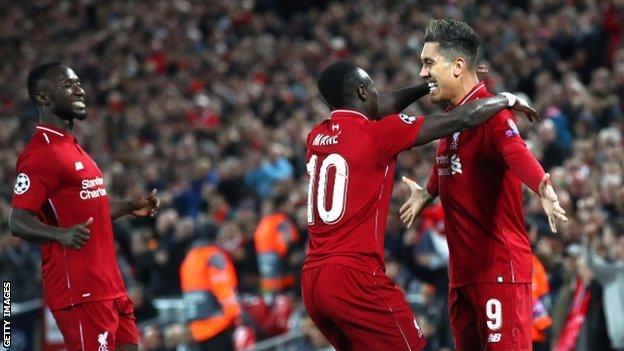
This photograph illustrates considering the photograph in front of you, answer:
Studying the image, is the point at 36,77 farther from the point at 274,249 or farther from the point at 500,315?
the point at 274,249

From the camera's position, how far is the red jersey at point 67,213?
23.1ft

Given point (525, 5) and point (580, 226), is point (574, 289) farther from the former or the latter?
point (525, 5)

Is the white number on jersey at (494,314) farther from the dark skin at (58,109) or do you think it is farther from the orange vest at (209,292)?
the orange vest at (209,292)

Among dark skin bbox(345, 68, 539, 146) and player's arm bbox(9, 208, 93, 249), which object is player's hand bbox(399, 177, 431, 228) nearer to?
dark skin bbox(345, 68, 539, 146)

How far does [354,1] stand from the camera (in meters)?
21.4

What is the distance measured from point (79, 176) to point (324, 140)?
1584 mm

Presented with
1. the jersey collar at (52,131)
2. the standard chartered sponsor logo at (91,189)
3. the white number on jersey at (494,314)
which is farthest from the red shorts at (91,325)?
the white number on jersey at (494,314)

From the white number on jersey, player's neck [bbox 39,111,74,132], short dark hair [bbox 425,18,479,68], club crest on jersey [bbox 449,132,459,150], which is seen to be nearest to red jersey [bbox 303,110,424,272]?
club crest on jersey [bbox 449,132,459,150]

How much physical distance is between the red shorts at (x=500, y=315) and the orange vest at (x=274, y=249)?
712 cm

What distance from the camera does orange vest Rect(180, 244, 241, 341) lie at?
12289 mm

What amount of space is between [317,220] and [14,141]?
1361cm

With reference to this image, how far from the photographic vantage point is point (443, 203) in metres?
6.82

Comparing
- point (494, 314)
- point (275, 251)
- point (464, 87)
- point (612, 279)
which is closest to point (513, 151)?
point (464, 87)

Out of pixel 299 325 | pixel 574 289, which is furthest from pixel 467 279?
pixel 299 325
